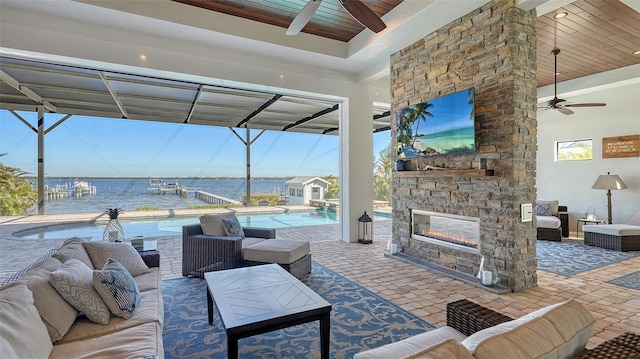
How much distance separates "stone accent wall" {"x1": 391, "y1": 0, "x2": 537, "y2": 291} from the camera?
11.6 feet

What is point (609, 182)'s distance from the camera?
634 cm

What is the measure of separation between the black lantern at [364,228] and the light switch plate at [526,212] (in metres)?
3.02

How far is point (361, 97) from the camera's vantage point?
21.0ft

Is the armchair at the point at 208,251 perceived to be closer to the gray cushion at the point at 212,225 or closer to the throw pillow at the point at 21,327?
the gray cushion at the point at 212,225

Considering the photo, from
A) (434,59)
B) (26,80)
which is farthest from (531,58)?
(26,80)

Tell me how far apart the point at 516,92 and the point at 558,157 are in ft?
18.9

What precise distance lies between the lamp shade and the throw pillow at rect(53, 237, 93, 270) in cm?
865

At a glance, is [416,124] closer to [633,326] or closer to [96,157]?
[633,326]

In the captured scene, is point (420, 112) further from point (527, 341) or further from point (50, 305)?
point (50, 305)

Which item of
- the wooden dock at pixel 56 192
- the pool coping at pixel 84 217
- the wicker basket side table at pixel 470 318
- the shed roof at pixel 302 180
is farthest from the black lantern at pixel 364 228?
the wooden dock at pixel 56 192

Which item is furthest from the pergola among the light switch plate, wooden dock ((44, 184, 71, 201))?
the light switch plate

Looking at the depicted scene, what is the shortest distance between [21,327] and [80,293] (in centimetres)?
52

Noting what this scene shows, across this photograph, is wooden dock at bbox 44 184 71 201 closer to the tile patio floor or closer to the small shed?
the tile patio floor

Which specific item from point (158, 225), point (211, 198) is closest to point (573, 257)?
point (158, 225)
